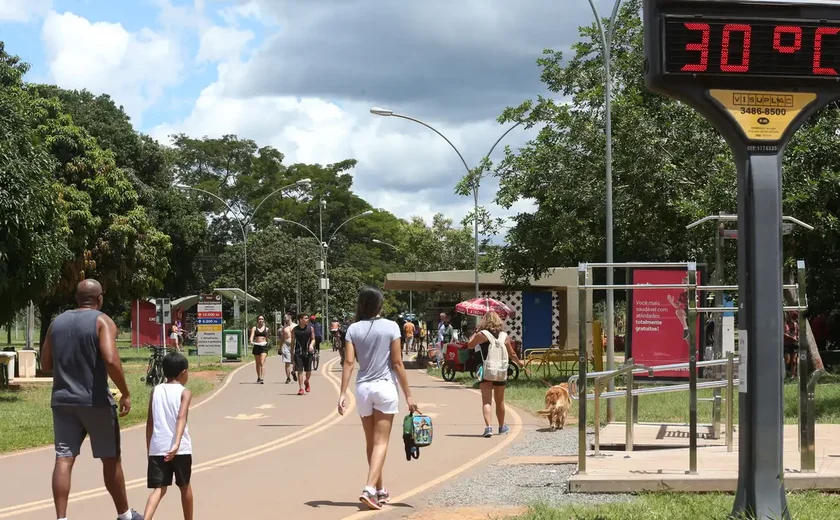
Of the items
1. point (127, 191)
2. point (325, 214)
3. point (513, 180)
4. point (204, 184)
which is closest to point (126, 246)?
point (127, 191)

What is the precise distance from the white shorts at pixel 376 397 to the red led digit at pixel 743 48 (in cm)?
366

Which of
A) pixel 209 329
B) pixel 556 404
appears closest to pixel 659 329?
pixel 556 404

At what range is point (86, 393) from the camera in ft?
26.0

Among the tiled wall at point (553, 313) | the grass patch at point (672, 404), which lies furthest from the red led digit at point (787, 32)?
the tiled wall at point (553, 313)

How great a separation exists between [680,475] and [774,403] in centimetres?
238

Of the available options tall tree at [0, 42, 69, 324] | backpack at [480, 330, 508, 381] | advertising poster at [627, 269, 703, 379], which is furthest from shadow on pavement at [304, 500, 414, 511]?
tall tree at [0, 42, 69, 324]

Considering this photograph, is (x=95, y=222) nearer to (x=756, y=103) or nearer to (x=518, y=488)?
(x=518, y=488)

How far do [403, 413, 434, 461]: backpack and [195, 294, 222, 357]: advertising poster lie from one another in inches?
1232

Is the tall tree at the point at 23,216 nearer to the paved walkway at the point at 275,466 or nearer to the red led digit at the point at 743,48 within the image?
the paved walkway at the point at 275,466

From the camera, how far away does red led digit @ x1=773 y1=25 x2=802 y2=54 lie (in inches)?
306

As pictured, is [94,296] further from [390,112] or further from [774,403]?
[390,112]

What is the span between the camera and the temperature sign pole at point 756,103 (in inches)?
304

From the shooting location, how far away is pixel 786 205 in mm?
23344

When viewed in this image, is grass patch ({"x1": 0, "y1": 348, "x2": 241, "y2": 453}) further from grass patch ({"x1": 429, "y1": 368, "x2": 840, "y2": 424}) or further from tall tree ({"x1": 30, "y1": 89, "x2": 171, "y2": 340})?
tall tree ({"x1": 30, "y1": 89, "x2": 171, "y2": 340})
